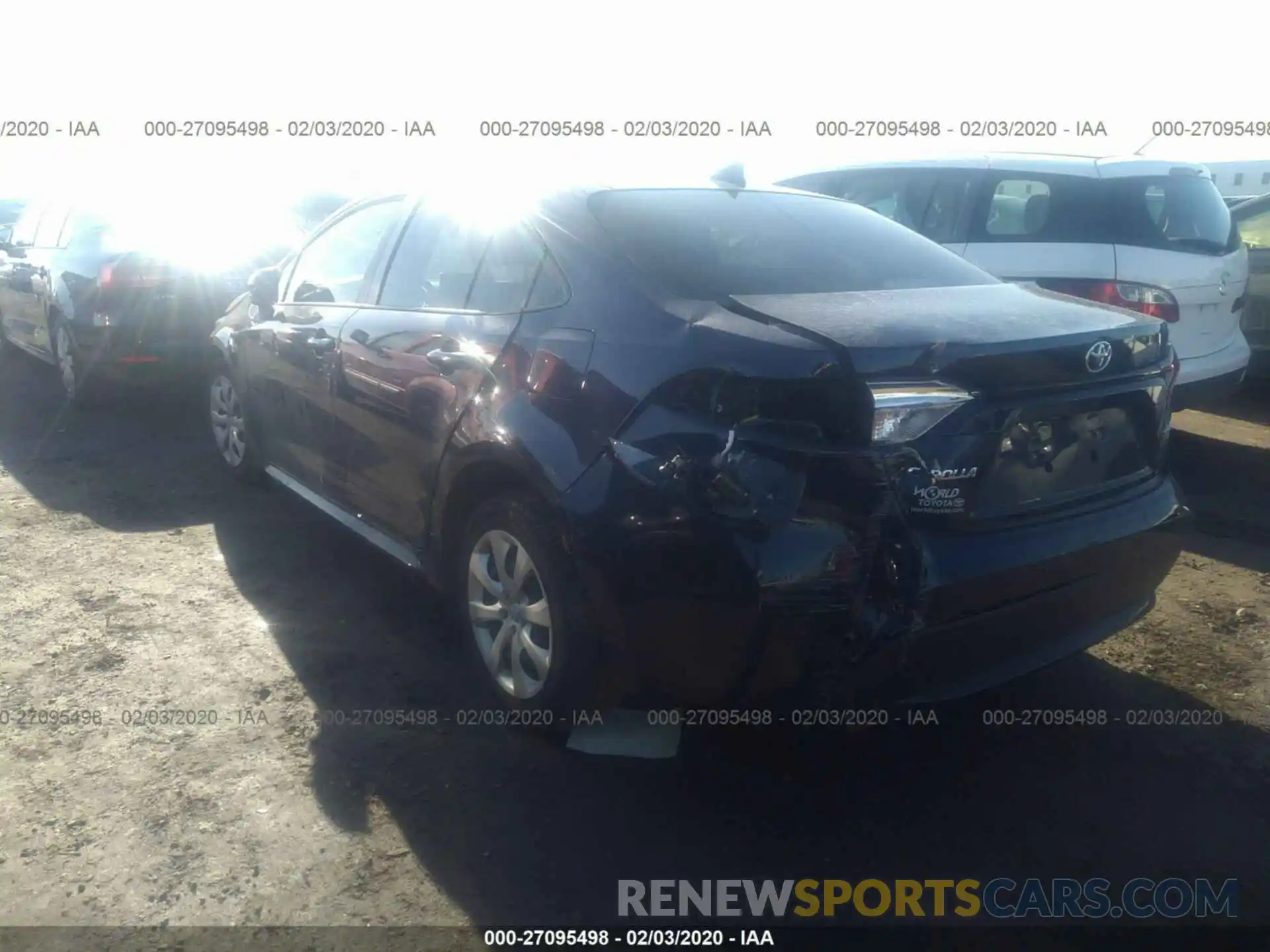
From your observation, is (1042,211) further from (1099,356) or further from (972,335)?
(972,335)

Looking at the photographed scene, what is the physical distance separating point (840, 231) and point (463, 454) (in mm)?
1505

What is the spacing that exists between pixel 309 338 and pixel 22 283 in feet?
17.4

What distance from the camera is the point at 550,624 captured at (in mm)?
3055

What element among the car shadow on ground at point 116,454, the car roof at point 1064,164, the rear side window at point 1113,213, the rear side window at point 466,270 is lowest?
the car shadow on ground at point 116,454

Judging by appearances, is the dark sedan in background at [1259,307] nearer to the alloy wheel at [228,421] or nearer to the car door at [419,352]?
the car door at [419,352]

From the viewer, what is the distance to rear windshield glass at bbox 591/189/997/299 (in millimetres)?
3143

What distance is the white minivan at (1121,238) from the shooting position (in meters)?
5.70

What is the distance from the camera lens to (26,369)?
9.80 m

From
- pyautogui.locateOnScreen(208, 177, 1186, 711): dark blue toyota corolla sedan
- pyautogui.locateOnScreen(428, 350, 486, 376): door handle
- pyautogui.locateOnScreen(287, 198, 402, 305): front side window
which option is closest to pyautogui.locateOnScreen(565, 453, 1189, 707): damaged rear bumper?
pyautogui.locateOnScreen(208, 177, 1186, 711): dark blue toyota corolla sedan

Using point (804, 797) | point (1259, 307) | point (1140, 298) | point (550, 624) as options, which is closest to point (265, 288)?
point (550, 624)

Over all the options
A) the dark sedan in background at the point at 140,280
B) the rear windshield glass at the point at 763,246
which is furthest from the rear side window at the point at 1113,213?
the dark sedan in background at the point at 140,280

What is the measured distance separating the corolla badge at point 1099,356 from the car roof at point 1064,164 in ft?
11.6

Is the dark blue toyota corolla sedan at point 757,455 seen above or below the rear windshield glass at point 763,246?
below

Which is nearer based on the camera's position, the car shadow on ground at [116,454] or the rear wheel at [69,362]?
the car shadow on ground at [116,454]
